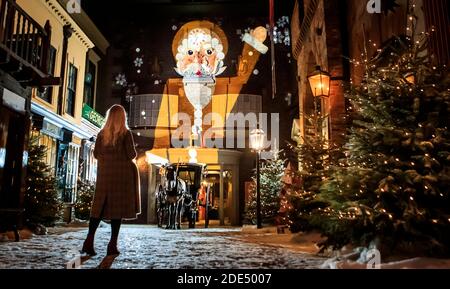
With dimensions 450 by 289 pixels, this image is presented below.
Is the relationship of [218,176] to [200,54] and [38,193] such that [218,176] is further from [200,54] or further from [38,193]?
[38,193]

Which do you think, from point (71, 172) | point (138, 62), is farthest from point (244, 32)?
point (71, 172)

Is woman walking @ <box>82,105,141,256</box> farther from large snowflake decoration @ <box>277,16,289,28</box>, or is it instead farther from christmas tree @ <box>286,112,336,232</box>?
large snowflake decoration @ <box>277,16,289,28</box>

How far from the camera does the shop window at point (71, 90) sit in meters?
16.2

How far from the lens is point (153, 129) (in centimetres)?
2038

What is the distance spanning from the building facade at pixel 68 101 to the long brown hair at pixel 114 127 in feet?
27.9

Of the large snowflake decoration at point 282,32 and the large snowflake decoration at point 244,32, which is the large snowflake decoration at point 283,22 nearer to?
the large snowflake decoration at point 282,32

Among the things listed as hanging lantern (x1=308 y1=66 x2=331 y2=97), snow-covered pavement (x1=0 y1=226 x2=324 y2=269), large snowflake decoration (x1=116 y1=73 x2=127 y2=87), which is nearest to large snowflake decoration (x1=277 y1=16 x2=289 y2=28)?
large snowflake decoration (x1=116 y1=73 x2=127 y2=87)

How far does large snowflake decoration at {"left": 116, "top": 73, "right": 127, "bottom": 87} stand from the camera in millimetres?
21000

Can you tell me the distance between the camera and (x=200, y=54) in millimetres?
20938

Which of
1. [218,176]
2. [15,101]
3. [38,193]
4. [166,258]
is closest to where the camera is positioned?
[166,258]

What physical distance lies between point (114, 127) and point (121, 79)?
1737cm

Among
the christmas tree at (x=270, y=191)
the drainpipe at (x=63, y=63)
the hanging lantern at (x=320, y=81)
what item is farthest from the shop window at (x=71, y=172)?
the hanging lantern at (x=320, y=81)

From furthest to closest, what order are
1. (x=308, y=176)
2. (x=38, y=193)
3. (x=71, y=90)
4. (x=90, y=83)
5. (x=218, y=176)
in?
(x=218, y=176) < (x=90, y=83) < (x=71, y=90) < (x=38, y=193) < (x=308, y=176)
